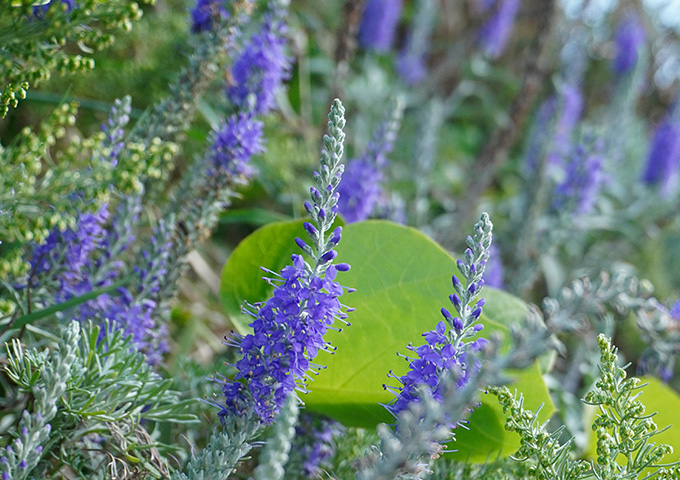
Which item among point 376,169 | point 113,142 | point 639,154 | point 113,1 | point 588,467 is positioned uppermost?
point 639,154

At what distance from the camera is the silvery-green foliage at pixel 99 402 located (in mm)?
846

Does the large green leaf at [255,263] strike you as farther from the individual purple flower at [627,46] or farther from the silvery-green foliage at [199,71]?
the individual purple flower at [627,46]

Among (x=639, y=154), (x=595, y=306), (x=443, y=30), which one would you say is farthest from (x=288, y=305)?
(x=443, y=30)

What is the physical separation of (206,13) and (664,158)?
8.34ft

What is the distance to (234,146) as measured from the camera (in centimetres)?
126

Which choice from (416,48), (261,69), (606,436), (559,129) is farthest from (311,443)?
(416,48)

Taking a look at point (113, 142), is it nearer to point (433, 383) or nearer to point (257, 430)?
point (257, 430)

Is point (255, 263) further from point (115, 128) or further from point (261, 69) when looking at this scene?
point (261, 69)

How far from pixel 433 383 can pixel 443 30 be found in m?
3.80

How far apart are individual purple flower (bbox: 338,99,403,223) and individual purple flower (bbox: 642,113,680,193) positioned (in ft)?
6.67

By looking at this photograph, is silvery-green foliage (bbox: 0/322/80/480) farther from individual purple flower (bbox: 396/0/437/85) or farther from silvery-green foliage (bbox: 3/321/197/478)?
individual purple flower (bbox: 396/0/437/85)

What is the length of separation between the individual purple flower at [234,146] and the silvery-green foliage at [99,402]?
1.42 feet

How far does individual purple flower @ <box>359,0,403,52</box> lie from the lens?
131 inches

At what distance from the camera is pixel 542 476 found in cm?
86
